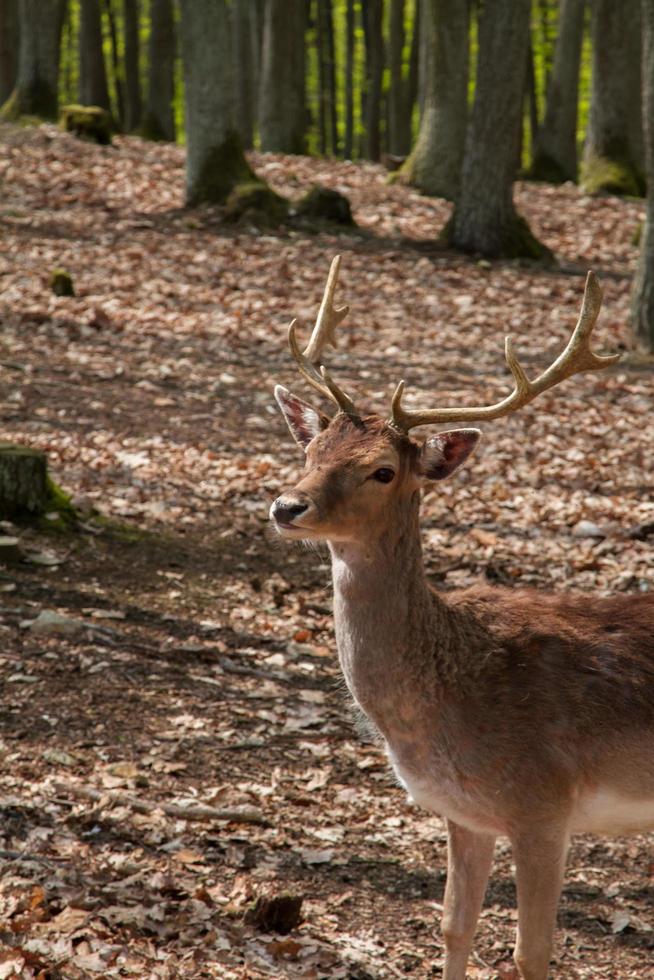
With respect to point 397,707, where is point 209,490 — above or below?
below

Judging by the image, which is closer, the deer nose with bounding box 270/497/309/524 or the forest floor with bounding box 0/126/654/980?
the deer nose with bounding box 270/497/309/524

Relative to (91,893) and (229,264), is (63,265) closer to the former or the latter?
(229,264)

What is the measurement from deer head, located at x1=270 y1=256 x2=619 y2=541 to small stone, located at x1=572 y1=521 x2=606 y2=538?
4217mm

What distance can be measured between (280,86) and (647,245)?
39.4 ft

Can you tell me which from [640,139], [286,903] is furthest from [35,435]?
[640,139]

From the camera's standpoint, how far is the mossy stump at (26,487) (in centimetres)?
823

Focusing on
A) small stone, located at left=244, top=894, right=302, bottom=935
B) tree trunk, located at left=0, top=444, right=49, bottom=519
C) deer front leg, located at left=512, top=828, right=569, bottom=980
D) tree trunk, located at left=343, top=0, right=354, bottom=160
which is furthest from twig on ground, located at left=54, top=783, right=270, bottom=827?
tree trunk, located at left=343, top=0, right=354, bottom=160

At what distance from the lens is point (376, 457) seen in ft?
14.9

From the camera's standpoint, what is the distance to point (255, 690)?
7.02 metres

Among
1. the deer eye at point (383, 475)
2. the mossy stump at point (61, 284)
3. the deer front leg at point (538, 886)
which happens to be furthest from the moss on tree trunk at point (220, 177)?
the deer front leg at point (538, 886)

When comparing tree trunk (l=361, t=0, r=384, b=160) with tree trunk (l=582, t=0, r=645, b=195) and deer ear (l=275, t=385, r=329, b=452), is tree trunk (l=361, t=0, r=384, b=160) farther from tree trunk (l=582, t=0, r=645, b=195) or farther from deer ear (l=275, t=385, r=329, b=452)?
deer ear (l=275, t=385, r=329, b=452)

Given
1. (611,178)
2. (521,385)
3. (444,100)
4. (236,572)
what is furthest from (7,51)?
(521,385)

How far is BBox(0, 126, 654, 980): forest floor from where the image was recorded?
523 centimetres

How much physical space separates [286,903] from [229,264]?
1056cm
